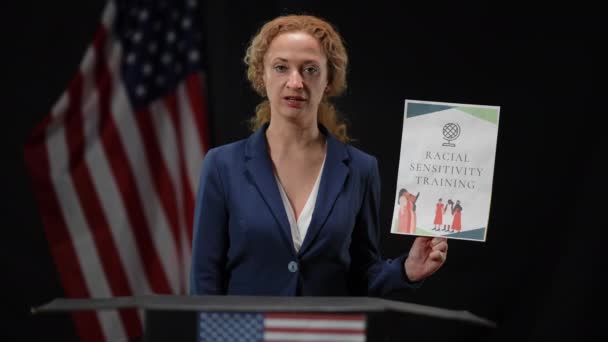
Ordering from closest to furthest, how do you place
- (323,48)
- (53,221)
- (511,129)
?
(323,48) < (511,129) < (53,221)

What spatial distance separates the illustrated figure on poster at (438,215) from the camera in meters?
1.82

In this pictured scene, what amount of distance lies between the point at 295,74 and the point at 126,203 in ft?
6.34

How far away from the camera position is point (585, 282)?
311 cm

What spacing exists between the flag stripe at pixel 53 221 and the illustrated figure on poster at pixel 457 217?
7.13 ft

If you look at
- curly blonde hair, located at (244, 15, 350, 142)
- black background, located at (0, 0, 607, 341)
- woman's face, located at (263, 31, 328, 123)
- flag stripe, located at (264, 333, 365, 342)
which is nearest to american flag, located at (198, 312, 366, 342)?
flag stripe, located at (264, 333, 365, 342)

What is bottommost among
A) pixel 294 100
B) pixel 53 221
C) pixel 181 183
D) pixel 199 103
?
pixel 53 221

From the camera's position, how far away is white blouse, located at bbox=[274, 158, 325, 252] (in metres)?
1.85

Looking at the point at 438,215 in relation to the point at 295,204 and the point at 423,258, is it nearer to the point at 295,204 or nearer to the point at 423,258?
the point at 423,258

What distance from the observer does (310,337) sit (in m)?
1.35

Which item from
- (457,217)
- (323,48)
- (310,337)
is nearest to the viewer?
(310,337)

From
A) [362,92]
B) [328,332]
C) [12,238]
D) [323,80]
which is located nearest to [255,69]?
[323,80]

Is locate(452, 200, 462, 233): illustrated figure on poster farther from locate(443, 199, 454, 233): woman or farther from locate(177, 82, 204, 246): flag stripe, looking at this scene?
locate(177, 82, 204, 246): flag stripe

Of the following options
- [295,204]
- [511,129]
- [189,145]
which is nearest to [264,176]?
[295,204]

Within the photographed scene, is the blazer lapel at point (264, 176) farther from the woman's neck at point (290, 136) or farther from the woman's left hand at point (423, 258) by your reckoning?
the woman's left hand at point (423, 258)
